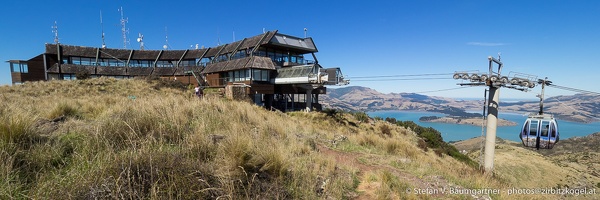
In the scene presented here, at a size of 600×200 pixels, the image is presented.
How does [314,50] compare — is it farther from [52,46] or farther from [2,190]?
[52,46]

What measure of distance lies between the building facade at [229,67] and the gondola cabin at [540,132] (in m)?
15.2

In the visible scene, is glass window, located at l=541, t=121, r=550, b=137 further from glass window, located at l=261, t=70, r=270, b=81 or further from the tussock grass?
glass window, located at l=261, t=70, r=270, b=81

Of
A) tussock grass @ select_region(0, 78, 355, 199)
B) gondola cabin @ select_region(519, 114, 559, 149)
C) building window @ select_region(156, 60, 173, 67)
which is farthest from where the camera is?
building window @ select_region(156, 60, 173, 67)

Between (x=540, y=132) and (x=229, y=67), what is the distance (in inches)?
1223

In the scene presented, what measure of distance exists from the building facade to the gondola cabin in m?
15.2

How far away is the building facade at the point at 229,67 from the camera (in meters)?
27.7

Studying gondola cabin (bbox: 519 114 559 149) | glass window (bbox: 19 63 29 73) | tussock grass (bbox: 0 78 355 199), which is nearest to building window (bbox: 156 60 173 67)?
glass window (bbox: 19 63 29 73)

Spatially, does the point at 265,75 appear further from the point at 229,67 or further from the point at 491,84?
the point at 491,84

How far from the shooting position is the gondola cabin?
1745 centimetres

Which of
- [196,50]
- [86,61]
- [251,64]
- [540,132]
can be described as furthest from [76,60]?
[540,132]

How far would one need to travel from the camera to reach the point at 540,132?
703 inches

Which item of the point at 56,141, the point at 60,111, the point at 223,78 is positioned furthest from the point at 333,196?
the point at 223,78

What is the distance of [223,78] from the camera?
108ft

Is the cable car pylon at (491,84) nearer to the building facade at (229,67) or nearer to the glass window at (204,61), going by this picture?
the building facade at (229,67)
